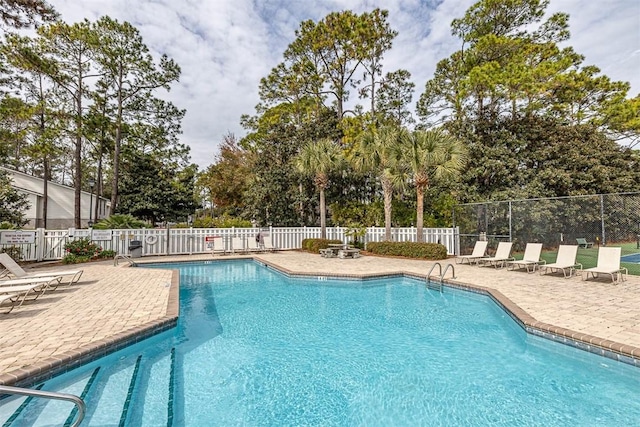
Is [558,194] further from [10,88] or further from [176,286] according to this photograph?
[10,88]

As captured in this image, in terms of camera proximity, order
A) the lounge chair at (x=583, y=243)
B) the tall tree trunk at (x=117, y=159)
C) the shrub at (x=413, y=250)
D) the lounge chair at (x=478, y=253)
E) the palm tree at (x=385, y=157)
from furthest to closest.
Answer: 1. the tall tree trunk at (x=117, y=159)
2. the lounge chair at (x=583, y=243)
3. the palm tree at (x=385, y=157)
4. the shrub at (x=413, y=250)
5. the lounge chair at (x=478, y=253)

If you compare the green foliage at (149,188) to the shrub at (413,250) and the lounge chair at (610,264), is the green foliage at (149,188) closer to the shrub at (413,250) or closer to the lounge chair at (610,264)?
the shrub at (413,250)

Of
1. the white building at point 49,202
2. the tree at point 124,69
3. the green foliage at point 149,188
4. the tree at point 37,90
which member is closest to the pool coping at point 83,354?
the tree at point 37,90

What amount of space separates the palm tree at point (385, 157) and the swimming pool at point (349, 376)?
8231mm

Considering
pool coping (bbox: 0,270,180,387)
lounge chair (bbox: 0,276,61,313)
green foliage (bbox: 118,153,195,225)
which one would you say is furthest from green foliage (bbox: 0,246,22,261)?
green foliage (bbox: 118,153,195,225)

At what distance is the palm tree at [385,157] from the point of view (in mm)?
13484

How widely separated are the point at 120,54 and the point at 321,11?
12.2 metres

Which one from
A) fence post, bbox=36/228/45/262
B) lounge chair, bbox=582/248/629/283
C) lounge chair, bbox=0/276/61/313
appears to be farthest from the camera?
fence post, bbox=36/228/45/262

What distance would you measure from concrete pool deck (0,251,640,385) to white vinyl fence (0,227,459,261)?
4474mm

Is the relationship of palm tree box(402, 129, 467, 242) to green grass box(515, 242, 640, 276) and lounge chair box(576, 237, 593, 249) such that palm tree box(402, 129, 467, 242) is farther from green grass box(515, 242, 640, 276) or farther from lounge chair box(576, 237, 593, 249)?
lounge chair box(576, 237, 593, 249)

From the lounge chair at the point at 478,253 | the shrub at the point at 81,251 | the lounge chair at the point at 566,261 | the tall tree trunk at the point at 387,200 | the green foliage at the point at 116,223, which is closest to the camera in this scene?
the lounge chair at the point at 566,261

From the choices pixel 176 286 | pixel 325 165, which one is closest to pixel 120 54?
pixel 325 165

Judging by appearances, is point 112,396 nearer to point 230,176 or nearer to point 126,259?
point 126,259

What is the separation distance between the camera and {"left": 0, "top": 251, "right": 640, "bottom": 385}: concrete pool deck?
3732mm
